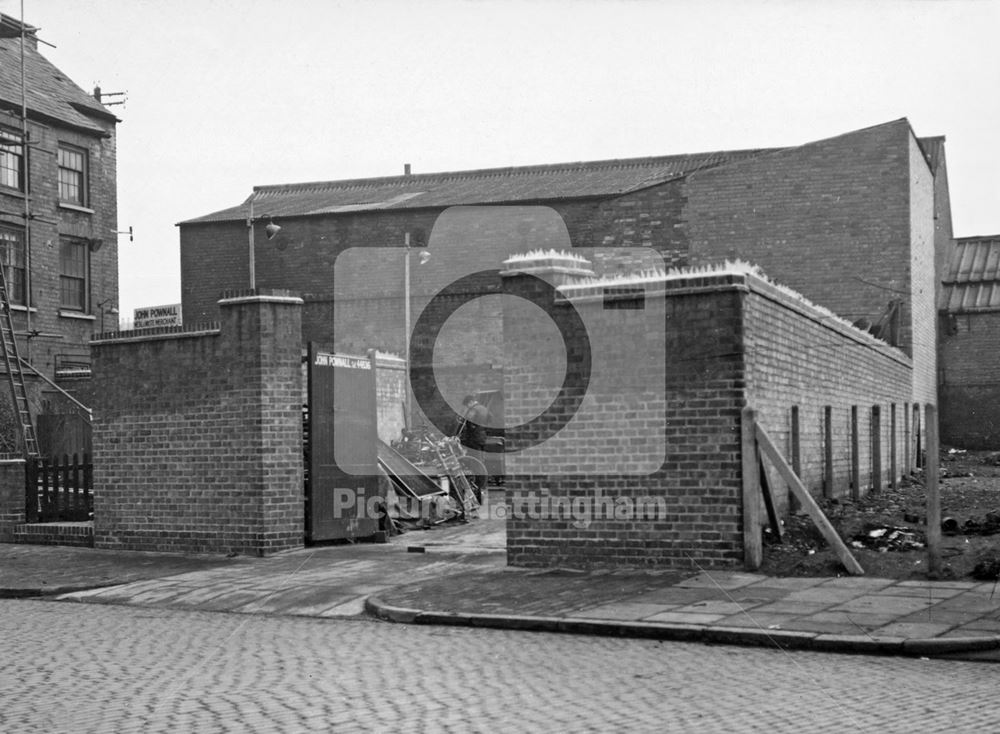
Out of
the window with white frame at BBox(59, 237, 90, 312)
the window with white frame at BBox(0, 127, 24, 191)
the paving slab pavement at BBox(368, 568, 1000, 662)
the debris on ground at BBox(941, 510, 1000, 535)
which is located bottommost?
the paving slab pavement at BBox(368, 568, 1000, 662)

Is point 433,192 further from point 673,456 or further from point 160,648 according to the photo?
point 160,648

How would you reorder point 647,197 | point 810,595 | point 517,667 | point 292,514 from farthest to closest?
point 647,197 < point 292,514 < point 810,595 < point 517,667

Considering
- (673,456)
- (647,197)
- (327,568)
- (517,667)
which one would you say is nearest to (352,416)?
(327,568)

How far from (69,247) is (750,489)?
2660 centimetres

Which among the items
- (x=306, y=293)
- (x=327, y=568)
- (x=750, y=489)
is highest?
(x=306, y=293)

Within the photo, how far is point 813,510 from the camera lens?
35.4ft

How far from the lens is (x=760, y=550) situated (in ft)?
36.2

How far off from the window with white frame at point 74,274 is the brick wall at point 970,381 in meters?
24.7

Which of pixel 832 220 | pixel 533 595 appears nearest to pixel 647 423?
pixel 533 595

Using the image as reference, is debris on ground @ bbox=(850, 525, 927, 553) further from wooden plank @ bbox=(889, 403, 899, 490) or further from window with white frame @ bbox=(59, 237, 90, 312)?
window with white frame @ bbox=(59, 237, 90, 312)

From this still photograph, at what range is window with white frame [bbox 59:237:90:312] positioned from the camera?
3222 cm

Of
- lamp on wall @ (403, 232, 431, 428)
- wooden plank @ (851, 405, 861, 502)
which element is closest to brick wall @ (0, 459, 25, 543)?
wooden plank @ (851, 405, 861, 502)

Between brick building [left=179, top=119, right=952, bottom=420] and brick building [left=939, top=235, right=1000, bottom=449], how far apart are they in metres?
1.55

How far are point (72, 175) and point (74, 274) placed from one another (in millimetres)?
2904
